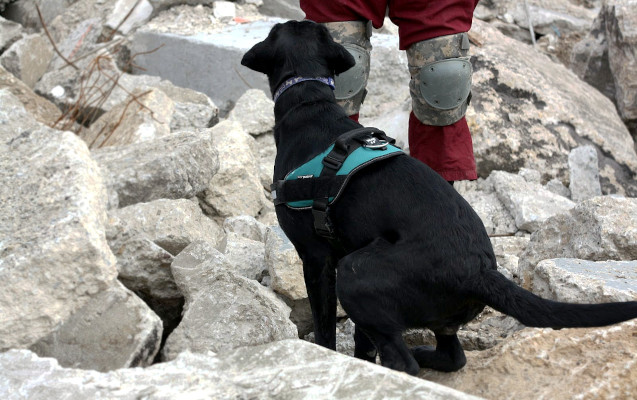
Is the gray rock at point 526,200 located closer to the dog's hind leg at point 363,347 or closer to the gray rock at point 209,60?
the dog's hind leg at point 363,347

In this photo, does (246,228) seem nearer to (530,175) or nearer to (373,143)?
(373,143)

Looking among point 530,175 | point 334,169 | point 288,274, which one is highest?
point 334,169

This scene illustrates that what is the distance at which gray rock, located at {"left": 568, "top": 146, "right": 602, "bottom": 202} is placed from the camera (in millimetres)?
4957

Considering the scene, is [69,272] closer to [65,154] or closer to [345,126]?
[65,154]

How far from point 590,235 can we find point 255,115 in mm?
2767

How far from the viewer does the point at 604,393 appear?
2.05m

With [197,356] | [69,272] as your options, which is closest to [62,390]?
[197,356]

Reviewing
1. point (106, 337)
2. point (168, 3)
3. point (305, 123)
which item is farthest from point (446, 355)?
point (168, 3)

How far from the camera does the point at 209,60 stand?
6480 millimetres

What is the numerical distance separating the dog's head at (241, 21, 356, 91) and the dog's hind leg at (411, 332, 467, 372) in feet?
3.48

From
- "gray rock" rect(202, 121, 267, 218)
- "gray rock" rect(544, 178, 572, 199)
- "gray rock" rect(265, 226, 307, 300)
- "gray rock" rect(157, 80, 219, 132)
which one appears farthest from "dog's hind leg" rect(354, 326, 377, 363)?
"gray rock" rect(157, 80, 219, 132)

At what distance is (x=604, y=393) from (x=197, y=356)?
1.09 meters

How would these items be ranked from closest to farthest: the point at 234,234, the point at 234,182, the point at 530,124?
the point at 234,234
the point at 234,182
the point at 530,124

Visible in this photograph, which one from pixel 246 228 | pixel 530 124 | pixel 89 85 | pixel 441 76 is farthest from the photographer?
pixel 89 85
